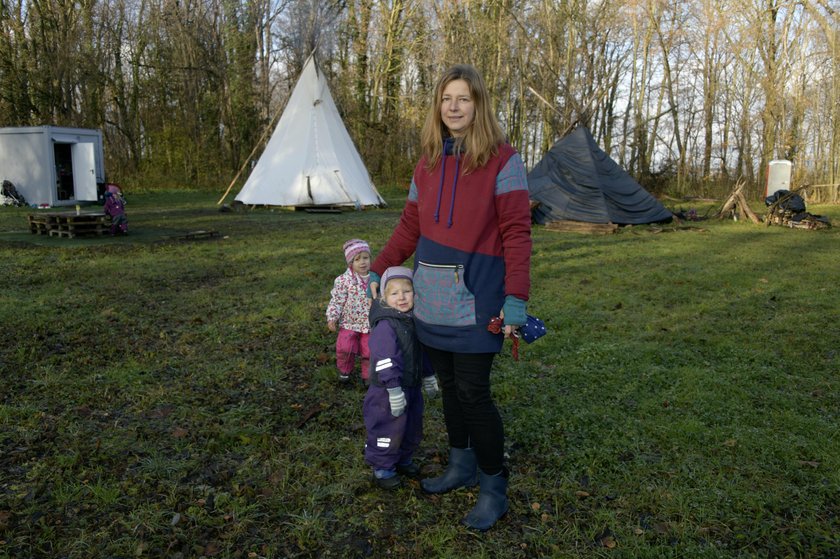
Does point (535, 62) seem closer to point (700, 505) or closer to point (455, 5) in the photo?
point (455, 5)

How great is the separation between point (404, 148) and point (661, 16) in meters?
12.1

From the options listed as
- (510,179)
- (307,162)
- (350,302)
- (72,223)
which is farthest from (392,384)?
(307,162)

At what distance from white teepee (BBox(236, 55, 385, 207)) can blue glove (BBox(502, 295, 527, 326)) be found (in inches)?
627

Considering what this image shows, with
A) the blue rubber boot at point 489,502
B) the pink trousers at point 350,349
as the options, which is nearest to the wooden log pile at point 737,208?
the pink trousers at point 350,349

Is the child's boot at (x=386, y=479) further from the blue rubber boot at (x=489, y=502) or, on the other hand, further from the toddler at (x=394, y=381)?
the blue rubber boot at (x=489, y=502)

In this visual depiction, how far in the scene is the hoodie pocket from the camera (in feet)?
8.83

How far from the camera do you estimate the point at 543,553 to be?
8.80 feet

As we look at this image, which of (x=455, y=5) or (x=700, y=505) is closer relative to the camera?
(x=700, y=505)

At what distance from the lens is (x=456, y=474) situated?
10.4 feet

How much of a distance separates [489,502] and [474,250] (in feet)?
3.68

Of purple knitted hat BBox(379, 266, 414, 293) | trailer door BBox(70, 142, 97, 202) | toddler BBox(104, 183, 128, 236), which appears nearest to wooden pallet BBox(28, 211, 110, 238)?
toddler BBox(104, 183, 128, 236)

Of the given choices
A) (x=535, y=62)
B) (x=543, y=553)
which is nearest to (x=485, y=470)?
(x=543, y=553)

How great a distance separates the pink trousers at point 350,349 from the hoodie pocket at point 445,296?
1.83 m

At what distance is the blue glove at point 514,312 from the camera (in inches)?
101
